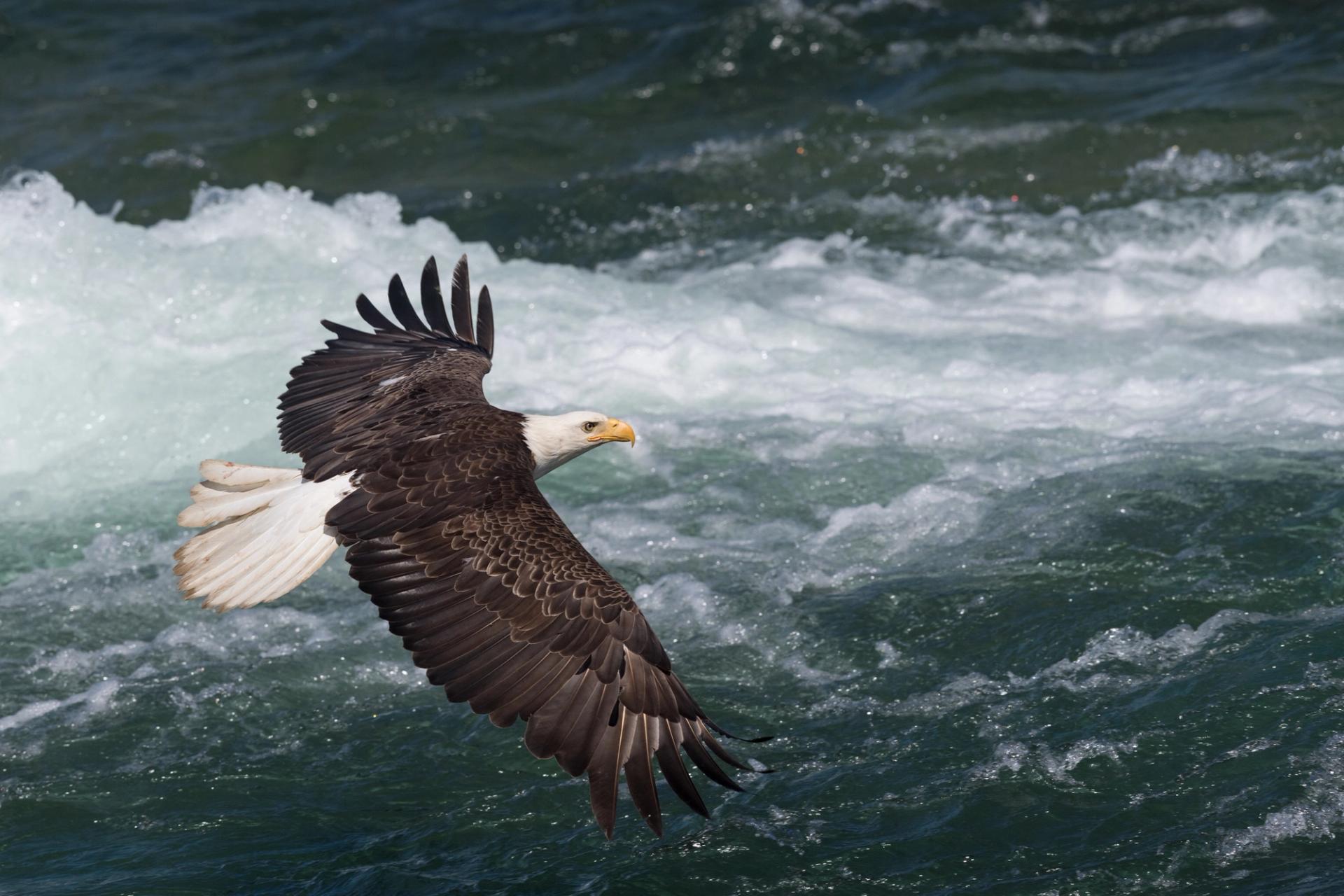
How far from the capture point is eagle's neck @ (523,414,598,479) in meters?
5.80

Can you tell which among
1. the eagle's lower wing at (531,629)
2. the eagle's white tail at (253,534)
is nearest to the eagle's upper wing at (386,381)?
the eagle's white tail at (253,534)

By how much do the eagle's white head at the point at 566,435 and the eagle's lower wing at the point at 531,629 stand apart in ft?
2.21

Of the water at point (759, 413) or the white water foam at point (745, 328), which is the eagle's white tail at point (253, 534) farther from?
the white water foam at point (745, 328)

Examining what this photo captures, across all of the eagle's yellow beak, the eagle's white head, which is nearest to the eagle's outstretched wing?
the eagle's white head

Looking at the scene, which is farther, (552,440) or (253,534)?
(552,440)

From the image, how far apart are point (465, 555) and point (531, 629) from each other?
37cm

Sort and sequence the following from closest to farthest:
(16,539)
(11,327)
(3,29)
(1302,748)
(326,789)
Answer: (1302,748) < (326,789) < (16,539) < (11,327) < (3,29)

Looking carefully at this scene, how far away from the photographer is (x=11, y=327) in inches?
364

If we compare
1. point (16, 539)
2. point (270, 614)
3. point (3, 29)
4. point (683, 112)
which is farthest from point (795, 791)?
point (3, 29)

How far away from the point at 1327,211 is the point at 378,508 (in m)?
7.84

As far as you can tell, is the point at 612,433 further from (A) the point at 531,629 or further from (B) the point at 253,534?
(A) the point at 531,629

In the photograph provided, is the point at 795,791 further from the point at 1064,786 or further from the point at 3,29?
the point at 3,29

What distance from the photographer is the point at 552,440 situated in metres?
5.86

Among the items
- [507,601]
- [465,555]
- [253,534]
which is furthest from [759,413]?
[507,601]
